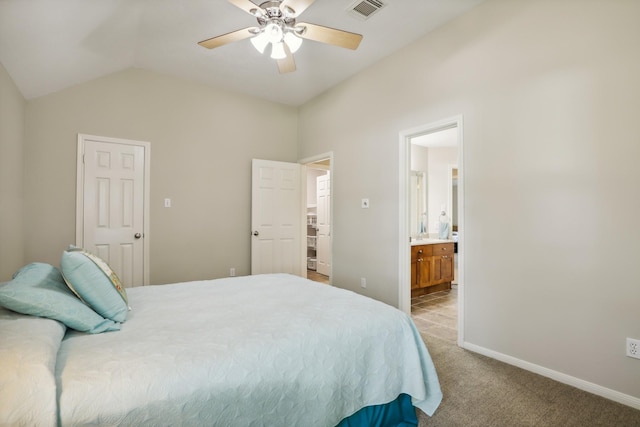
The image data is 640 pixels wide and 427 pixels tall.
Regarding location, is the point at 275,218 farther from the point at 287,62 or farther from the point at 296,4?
the point at 296,4

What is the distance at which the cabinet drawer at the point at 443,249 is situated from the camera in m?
4.50

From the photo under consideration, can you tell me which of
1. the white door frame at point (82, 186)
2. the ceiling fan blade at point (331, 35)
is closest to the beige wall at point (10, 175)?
the white door frame at point (82, 186)

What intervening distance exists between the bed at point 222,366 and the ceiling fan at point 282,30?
185cm

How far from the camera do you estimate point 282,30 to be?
7.53 feet

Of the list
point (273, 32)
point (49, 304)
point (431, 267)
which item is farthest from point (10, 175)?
point (431, 267)

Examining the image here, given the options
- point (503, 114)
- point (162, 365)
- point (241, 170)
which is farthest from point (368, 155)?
point (162, 365)

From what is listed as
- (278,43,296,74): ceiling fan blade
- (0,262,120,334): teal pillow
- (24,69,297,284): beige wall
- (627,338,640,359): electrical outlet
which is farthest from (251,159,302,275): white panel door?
(627,338,640,359): electrical outlet

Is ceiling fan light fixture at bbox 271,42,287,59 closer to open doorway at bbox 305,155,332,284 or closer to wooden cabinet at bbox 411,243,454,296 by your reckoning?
wooden cabinet at bbox 411,243,454,296

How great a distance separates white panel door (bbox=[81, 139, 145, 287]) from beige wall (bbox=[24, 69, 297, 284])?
0.13 metres

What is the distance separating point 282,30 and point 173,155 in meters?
2.39

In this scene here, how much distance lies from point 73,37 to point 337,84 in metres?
2.79

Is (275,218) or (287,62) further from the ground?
(287,62)

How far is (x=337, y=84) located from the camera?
13.8ft

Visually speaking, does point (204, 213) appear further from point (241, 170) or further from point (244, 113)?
point (244, 113)
